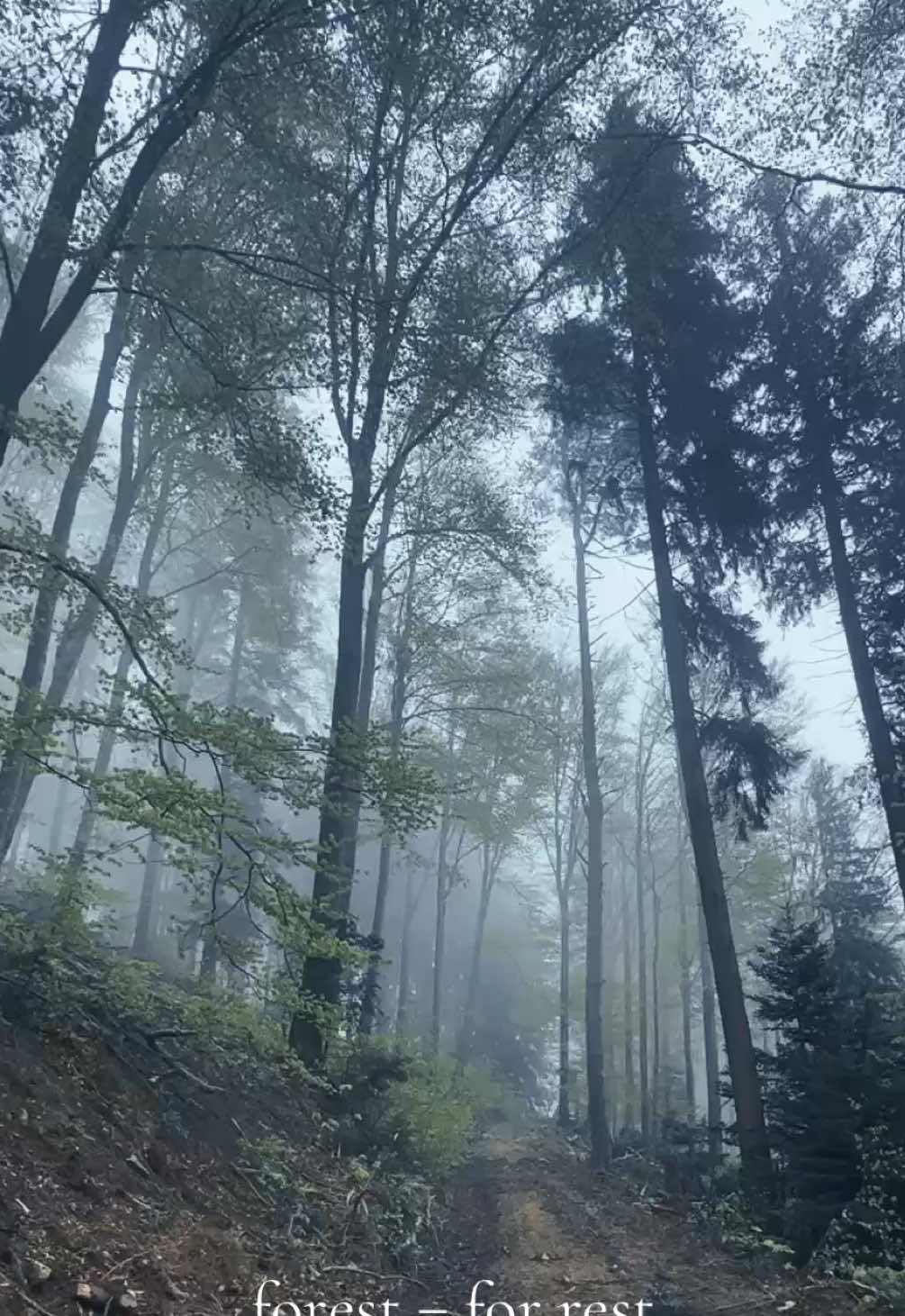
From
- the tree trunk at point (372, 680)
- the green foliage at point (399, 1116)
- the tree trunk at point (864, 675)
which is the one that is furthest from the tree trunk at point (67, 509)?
the tree trunk at point (864, 675)

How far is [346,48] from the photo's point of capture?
8859 millimetres

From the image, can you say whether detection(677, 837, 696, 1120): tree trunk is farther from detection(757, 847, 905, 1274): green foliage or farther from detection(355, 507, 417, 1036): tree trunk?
detection(757, 847, 905, 1274): green foliage

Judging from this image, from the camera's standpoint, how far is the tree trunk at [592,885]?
1444cm

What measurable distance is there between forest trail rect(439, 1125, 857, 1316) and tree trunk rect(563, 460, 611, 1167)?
128cm

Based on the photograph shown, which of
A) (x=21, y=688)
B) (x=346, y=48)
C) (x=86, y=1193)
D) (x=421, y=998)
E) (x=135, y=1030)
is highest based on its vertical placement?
(x=346, y=48)

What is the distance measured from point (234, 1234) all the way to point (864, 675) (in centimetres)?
973

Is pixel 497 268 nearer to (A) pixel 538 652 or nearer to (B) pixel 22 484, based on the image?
(A) pixel 538 652

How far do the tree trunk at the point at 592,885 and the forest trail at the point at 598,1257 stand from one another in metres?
1.28

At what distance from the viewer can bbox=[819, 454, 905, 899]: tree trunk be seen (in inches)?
399

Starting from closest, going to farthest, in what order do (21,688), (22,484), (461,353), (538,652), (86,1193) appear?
(86,1193) → (21,688) → (461,353) → (538,652) → (22,484)

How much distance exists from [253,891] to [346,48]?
8.45 m

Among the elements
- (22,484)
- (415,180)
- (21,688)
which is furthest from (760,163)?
(22,484)

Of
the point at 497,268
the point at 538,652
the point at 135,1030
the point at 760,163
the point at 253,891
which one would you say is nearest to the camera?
the point at 253,891

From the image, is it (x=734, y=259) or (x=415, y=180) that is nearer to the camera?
(x=415, y=180)
